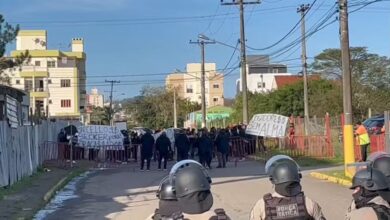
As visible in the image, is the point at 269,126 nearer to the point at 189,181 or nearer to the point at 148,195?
the point at 148,195

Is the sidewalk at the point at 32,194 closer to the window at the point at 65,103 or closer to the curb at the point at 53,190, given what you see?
the curb at the point at 53,190

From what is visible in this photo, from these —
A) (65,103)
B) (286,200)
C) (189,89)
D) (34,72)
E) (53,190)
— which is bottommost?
(53,190)

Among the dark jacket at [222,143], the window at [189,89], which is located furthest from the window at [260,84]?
the dark jacket at [222,143]

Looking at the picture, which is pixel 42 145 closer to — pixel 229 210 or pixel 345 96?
pixel 345 96

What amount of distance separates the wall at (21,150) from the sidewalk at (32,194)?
410 mm

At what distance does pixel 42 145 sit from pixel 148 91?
317ft

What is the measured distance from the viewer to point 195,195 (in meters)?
3.89

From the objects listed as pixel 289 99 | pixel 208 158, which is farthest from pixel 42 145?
pixel 289 99

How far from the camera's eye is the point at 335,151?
31297mm

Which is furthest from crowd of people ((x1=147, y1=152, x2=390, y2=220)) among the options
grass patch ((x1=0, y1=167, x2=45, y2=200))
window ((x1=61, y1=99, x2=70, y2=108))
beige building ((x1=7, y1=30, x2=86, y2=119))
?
window ((x1=61, y1=99, x2=70, y2=108))

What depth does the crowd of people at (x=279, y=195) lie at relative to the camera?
12.8 ft

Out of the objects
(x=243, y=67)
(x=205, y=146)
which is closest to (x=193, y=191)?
(x=205, y=146)

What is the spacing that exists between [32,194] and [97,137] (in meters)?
16.3

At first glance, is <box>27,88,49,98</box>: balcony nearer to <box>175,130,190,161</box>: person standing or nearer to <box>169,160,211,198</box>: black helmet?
<box>175,130,190,161</box>: person standing
